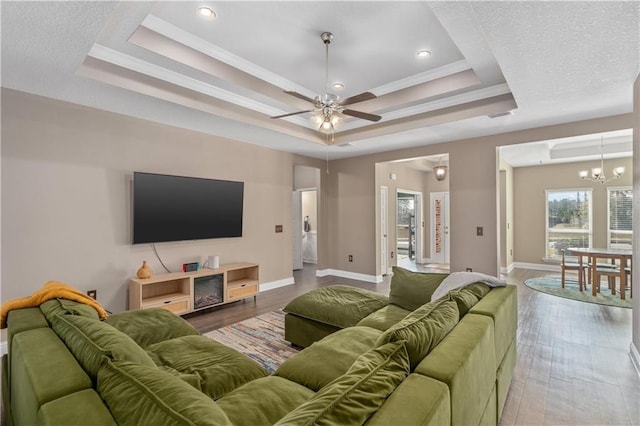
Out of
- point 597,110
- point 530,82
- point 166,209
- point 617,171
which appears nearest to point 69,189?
point 166,209

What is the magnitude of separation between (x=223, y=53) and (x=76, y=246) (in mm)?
2651

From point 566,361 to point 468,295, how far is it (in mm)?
1682

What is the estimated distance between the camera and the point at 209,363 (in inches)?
73.1

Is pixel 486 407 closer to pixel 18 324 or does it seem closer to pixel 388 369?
pixel 388 369

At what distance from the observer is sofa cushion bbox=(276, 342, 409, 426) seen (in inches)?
33.8

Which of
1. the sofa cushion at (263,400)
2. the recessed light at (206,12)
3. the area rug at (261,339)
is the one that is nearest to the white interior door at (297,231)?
the area rug at (261,339)

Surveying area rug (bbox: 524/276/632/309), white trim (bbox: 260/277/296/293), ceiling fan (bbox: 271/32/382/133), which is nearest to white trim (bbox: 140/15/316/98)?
ceiling fan (bbox: 271/32/382/133)

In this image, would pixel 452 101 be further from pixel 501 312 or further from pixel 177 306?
pixel 177 306

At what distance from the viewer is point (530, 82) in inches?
112

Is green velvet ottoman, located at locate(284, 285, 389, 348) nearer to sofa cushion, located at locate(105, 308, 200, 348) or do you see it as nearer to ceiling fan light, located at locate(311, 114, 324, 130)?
sofa cushion, located at locate(105, 308, 200, 348)

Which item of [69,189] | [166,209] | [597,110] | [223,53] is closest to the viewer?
[223,53]

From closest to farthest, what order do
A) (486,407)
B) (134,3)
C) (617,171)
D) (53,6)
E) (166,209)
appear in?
(486,407) < (53,6) < (134,3) < (166,209) < (617,171)

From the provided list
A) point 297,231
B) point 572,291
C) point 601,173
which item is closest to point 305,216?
point 297,231

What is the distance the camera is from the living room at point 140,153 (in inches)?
99.1
